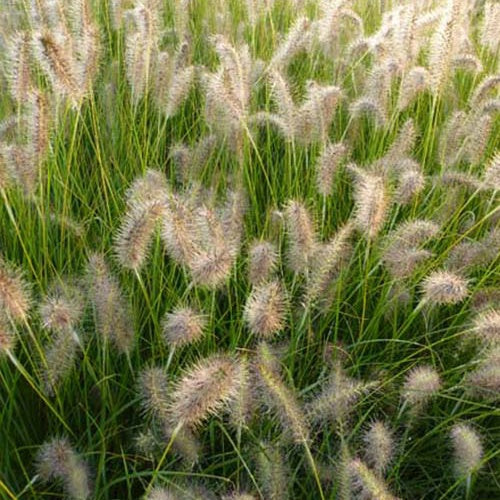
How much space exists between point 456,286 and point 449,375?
47 cm

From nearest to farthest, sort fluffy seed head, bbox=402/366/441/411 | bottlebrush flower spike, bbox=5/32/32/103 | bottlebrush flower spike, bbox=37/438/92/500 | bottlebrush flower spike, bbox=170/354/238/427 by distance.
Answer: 1. bottlebrush flower spike, bbox=170/354/238/427
2. bottlebrush flower spike, bbox=37/438/92/500
3. fluffy seed head, bbox=402/366/441/411
4. bottlebrush flower spike, bbox=5/32/32/103

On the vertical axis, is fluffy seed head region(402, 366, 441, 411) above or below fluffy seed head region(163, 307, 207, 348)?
below

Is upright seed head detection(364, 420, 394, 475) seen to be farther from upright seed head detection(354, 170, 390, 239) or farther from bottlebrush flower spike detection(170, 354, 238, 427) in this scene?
upright seed head detection(354, 170, 390, 239)

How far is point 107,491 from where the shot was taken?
171 centimetres

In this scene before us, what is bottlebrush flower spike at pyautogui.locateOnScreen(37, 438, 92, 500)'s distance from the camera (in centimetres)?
145

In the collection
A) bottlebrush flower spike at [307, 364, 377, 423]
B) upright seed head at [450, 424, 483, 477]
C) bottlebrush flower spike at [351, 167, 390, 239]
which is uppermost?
bottlebrush flower spike at [351, 167, 390, 239]

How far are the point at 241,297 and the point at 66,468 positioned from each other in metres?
0.91

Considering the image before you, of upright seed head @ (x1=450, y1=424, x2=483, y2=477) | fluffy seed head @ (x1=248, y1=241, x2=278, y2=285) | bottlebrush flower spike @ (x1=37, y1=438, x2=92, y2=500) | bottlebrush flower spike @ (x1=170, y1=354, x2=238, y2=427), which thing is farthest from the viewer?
fluffy seed head @ (x1=248, y1=241, x2=278, y2=285)

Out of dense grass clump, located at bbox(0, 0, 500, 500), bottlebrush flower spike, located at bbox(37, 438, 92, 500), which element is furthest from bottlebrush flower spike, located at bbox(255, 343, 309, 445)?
bottlebrush flower spike, located at bbox(37, 438, 92, 500)

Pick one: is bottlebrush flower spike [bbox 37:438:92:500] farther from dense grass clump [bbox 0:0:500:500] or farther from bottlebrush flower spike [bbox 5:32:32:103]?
bottlebrush flower spike [bbox 5:32:32:103]

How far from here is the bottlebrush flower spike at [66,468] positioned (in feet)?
4.76

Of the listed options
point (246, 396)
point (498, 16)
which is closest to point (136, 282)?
point (246, 396)

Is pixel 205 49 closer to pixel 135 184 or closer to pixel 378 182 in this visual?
pixel 135 184

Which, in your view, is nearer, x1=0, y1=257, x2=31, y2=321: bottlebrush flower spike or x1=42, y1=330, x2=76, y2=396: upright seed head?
x1=0, y1=257, x2=31, y2=321: bottlebrush flower spike
